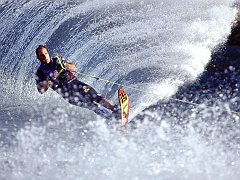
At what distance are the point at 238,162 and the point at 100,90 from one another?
426 cm

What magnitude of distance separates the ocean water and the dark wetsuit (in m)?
0.39

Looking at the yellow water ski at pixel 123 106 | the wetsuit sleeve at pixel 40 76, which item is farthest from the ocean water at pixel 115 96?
the wetsuit sleeve at pixel 40 76

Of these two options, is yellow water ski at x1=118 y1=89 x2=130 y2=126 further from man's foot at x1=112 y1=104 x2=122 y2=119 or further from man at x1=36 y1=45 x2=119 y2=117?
man at x1=36 y1=45 x2=119 y2=117

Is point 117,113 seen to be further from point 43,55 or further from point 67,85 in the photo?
point 43,55

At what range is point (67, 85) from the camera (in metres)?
6.23

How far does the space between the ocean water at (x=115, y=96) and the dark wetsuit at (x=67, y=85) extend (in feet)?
1.26

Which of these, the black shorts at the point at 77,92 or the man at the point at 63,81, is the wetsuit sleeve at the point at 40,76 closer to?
the man at the point at 63,81

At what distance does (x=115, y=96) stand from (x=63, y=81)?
195 cm

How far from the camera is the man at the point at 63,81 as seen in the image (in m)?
6.14

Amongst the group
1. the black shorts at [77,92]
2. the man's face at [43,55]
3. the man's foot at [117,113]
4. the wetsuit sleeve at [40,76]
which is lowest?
the man's foot at [117,113]

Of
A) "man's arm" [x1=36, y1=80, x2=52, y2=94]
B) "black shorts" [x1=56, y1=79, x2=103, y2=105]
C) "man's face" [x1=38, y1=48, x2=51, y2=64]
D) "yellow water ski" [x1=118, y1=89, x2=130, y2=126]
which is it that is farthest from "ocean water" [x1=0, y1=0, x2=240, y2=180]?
"man's face" [x1=38, y1=48, x2=51, y2=64]

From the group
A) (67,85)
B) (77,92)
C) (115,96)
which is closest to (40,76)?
(67,85)

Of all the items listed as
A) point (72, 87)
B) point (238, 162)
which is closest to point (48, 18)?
point (72, 87)

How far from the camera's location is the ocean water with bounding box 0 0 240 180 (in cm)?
451
